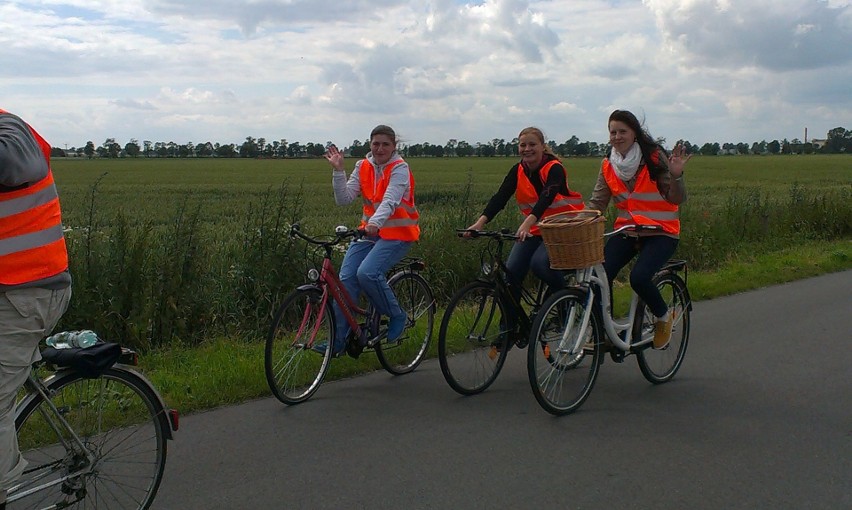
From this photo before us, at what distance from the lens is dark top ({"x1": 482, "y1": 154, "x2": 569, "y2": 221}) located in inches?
252

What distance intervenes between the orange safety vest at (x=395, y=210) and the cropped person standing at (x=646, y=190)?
5.41ft

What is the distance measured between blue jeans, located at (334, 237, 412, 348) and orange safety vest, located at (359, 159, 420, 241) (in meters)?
0.07

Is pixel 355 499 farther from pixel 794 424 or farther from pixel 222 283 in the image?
pixel 222 283

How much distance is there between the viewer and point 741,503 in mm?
4336

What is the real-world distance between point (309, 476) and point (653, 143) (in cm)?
362

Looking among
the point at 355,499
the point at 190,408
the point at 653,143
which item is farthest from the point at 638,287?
the point at 190,408

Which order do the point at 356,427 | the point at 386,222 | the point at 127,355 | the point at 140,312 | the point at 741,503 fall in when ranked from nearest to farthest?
the point at 127,355, the point at 741,503, the point at 356,427, the point at 386,222, the point at 140,312

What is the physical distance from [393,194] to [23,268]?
3.50 meters

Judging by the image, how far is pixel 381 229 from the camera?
673cm

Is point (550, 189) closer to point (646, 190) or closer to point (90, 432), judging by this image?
point (646, 190)

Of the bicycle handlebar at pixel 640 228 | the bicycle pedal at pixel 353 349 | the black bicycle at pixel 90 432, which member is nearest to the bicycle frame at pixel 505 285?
the bicycle handlebar at pixel 640 228

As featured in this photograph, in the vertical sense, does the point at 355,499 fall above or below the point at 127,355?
below

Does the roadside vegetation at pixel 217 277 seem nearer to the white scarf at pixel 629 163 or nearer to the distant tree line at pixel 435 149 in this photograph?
the white scarf at pixel 629 163

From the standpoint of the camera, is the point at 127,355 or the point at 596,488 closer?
the point at 127,355
